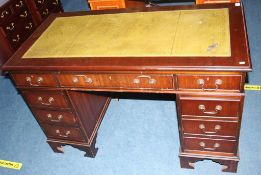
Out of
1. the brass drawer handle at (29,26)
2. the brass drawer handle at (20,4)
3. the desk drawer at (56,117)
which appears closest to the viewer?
the desk drawer at (56,117)

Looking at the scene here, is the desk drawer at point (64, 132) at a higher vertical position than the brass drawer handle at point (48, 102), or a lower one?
lower

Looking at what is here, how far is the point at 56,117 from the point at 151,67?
3.69 feet

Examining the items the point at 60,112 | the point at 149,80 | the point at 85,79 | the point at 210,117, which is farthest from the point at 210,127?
the point at 60,112

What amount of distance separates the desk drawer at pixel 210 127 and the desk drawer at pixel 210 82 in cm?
32

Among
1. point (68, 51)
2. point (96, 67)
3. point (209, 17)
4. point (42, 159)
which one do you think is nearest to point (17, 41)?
point (42, 159)

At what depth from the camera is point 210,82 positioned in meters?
1.79

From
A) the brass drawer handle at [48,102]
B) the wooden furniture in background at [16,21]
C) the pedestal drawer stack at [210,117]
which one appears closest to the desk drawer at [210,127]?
the pedestal drawer stack at [210,117]

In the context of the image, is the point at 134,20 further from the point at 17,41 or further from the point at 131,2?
the point at 17,41

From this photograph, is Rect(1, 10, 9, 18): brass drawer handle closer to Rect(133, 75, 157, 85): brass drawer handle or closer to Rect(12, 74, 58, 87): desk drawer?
Rect(12, 74, 58, 87): desk drawer

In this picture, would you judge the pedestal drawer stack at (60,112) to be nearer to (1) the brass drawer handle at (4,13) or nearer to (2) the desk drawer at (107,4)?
(2) the desk drawer at (107,4)

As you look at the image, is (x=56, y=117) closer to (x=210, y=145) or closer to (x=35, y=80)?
(x=35, y=80)

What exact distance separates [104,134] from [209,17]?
1598 millimetres

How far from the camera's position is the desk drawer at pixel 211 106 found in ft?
6.06

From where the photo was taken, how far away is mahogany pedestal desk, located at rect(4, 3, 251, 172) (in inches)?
70.5
